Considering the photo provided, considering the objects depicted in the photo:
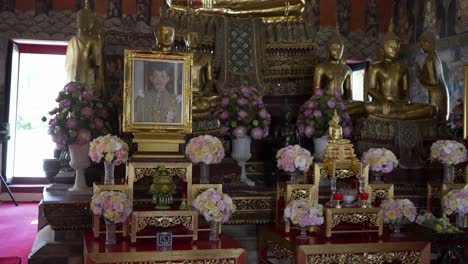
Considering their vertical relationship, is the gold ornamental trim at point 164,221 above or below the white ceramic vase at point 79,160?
below

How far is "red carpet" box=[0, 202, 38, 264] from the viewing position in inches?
209

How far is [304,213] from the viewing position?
12.9 feet

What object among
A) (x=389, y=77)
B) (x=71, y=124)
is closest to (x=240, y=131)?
(x=71, y=124)

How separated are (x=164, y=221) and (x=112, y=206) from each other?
0.36 meters

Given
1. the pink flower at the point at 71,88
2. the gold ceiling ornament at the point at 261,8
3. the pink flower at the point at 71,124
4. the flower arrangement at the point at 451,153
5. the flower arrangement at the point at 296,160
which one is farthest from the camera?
the gold ceiling ornament at the point at 261,8

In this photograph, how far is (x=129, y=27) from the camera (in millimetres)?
9617

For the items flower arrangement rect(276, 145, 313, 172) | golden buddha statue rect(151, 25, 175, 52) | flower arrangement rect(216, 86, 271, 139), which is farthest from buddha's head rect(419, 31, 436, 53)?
golden buddha statue rect(151, 25, 175, 52)

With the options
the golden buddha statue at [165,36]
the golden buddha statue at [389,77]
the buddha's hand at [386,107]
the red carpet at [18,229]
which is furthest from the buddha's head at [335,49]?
the red carpet at [18,229]

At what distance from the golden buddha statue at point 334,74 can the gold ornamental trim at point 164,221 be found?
317 centimetres

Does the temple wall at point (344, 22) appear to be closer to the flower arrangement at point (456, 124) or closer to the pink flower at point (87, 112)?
the flower arrangement at point (456, 124)

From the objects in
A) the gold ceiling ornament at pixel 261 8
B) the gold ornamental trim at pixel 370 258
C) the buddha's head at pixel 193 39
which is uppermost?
the gold ceiling ornament at pixel 261 8

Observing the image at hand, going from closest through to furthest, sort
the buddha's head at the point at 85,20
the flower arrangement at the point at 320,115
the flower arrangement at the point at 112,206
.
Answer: the flower arrangement at the point at 112,206, the flower arrangement at the point at 320,115, the buddha's head at the point at 85,20

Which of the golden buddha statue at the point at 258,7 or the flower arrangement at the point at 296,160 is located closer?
the flower arrangement at the point at 296,160

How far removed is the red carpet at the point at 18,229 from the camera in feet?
17.4
